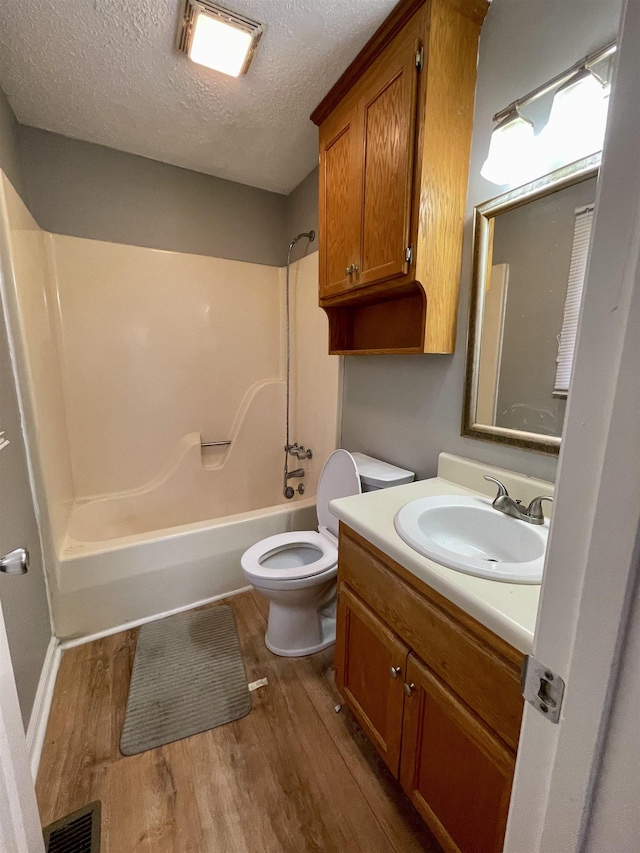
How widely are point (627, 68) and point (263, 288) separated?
2.51 meters

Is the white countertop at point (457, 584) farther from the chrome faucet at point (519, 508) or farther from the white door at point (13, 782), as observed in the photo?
the white door at point (13, 782)

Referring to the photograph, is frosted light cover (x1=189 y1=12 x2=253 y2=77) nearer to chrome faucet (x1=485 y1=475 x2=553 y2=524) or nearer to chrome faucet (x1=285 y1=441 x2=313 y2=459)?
chrome faucet (x1=485 y1=475 x2=553 y2=524)

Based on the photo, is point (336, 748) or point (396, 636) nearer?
point (396, 636)

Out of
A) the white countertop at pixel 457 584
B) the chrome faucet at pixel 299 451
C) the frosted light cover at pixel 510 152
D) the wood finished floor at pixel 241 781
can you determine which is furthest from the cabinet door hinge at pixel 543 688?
the chrome faucet at pixel 299 451

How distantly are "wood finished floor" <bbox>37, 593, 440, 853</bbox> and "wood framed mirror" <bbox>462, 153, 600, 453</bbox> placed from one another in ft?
3.92

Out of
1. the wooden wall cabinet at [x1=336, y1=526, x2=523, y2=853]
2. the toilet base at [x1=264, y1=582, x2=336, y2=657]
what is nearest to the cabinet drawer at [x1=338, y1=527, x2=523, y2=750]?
the wooden wall cabinet at [x1=336, y1=526, x2=523, y2=853]

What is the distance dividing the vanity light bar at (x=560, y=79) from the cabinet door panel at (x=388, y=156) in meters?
0.28

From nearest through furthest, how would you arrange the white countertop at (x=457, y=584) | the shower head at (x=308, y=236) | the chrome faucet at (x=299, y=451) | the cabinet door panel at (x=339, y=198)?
the white countertop at (x=457, y=584), the cabinet door panel at (x=339, y=198), the shower head at (x=308, y=236), the chrome faucet at (x=299, y=451)

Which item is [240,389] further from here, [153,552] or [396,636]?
[396,636]

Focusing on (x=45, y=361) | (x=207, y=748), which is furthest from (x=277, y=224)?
(x=207, y=748)

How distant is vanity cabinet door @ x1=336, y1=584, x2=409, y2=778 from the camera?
3.25 feet

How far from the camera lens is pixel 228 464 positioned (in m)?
2.62

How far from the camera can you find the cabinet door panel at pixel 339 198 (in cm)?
143


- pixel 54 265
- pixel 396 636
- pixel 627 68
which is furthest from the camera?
pixel 54 265
